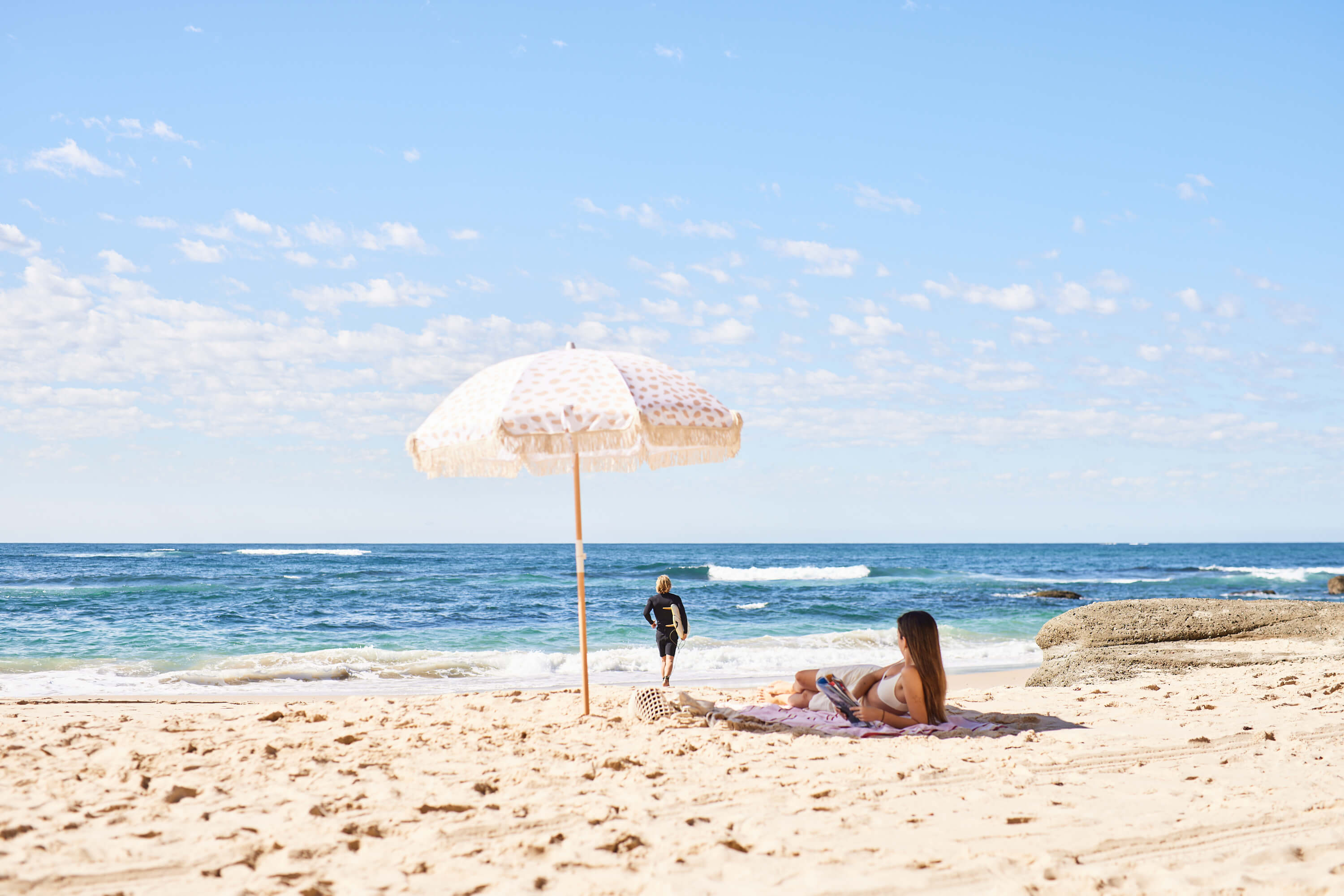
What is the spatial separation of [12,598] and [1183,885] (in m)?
28.5

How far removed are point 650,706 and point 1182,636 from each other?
8.90 meters

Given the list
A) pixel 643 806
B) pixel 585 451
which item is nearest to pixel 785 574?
pixel 585 451

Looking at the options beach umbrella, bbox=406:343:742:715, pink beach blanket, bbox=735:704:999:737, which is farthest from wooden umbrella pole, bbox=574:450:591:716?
pink beach blanket, bbox=735:704:999:737

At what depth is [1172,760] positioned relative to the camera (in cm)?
518

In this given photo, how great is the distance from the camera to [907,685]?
6.22 m

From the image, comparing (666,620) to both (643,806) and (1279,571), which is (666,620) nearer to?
(643,806)

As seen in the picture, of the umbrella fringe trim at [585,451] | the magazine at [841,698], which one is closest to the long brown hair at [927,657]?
the magazine at [841,698]

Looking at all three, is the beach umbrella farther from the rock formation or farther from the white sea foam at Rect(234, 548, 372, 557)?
the white sea foam at Rect(234, 548, 372, 557)

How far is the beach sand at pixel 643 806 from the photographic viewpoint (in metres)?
3.28

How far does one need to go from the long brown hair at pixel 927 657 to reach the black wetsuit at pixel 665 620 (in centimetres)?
290

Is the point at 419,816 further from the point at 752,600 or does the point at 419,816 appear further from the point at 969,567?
the point at 969,567

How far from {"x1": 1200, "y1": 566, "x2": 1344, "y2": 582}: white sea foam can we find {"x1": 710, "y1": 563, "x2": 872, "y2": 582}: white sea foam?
20.7 meters

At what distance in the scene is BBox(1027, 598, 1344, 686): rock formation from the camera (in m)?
9.88

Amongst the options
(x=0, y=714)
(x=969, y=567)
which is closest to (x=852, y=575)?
(x=969, y=567)
